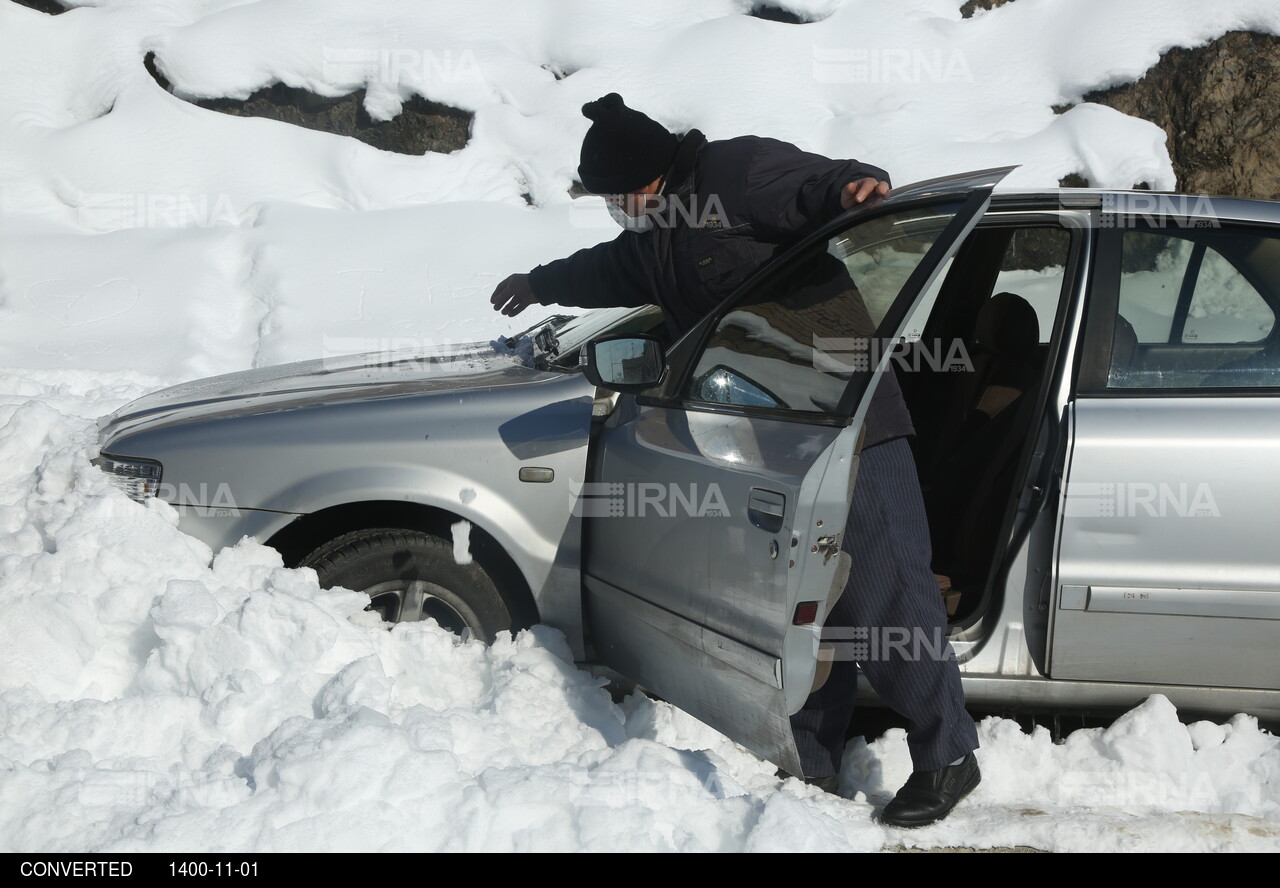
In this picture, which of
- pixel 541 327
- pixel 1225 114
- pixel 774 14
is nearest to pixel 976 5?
pixel 774 14

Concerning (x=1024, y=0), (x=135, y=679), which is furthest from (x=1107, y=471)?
(x=1024, y=0)

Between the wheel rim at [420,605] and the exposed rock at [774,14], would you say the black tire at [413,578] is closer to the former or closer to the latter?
the wheel rim at [420,605]

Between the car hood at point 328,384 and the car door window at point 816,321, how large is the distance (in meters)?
0.69

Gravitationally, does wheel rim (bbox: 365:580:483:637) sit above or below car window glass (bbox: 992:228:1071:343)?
below

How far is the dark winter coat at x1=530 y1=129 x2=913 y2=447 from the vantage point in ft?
9.63

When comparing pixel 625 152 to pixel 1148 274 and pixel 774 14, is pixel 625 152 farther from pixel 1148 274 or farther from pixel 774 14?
pixel 774 14

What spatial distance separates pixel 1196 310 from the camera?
295cm

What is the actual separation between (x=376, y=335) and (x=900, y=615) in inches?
228

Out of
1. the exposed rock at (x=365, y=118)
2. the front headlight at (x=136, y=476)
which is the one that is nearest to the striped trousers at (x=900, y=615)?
the front headlight at (x=136, y=476)

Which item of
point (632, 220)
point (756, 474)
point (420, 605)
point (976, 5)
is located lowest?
point (420, 605)

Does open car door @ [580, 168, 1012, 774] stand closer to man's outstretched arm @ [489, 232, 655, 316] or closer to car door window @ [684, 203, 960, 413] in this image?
car door window @ [684, 203, 960, 413]

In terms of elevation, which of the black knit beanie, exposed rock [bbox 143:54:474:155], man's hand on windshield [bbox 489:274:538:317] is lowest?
man's hand on windshield [bbox 489:274:538:317]

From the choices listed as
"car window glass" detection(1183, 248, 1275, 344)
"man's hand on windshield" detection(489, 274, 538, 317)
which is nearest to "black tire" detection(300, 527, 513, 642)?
"man's hand on windshield" detection(489, 274, 538, 317)

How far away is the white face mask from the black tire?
115 cm
